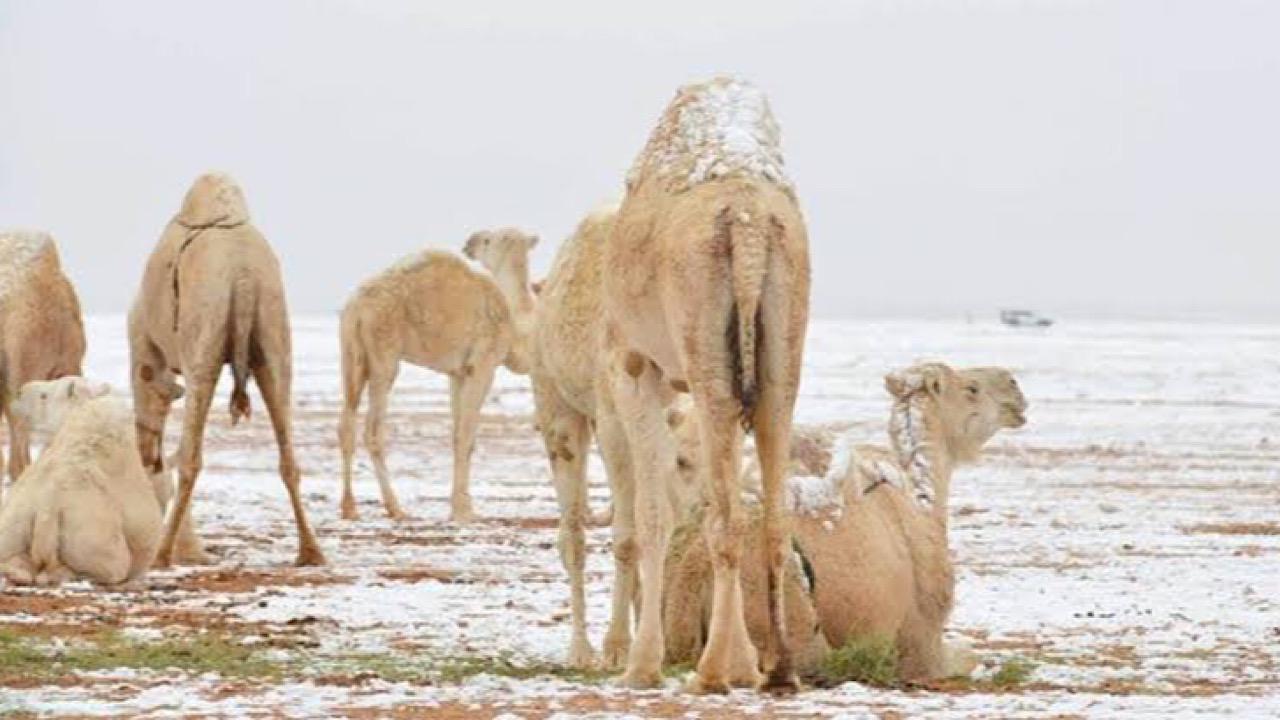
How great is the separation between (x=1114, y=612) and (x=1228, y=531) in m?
6.53

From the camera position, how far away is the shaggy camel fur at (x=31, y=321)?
18500 millimetres

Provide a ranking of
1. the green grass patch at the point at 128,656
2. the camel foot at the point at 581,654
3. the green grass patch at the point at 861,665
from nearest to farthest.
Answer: the green grass patch at the point at 861,665
the green grass patch at the point at 128,656
the camel foot at the point at 581,654

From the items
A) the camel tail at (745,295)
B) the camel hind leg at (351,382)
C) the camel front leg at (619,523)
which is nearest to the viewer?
the camel tail at (745,295)

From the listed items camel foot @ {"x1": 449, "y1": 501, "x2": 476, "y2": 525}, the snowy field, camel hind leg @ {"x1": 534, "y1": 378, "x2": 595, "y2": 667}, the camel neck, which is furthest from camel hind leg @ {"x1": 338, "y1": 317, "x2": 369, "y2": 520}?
camel hind leg @ {"x1": 534, "y1": 378, "x2": 595, "y2": 667}

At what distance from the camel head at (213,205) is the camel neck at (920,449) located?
5855mm

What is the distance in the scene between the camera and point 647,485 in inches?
424

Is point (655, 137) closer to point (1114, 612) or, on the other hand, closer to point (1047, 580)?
point (1114, 612)

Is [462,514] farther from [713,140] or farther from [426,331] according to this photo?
[713,140]

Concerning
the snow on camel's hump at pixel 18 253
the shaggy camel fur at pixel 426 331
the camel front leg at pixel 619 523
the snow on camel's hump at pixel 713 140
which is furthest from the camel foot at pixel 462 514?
the snow on camel's hump at pixel 713 140

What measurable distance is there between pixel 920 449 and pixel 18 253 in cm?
817

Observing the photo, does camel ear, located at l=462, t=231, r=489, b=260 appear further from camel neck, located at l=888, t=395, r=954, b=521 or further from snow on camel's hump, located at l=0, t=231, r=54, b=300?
camel neck, located at l=888, t=395, r=954, b=521

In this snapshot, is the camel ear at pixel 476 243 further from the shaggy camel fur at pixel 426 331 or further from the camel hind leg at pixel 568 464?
the camel hind leg at pixel 568 464

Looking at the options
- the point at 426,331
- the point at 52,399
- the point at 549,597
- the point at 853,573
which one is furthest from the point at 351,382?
the point at 853,573

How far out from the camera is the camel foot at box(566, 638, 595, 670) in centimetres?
1210
